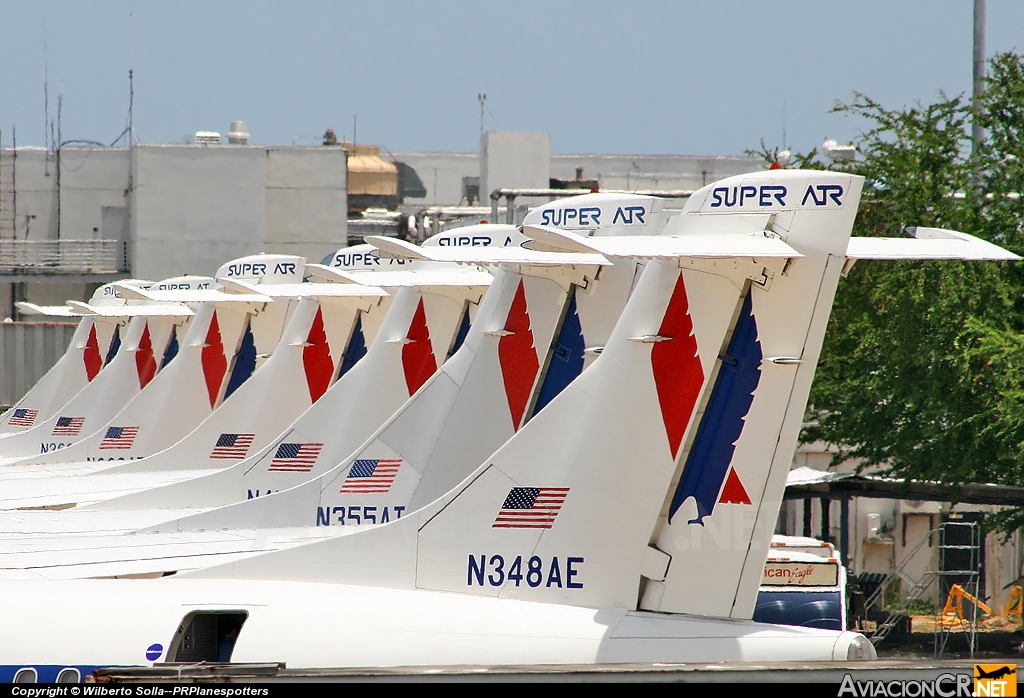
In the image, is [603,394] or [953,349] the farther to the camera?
[953,349]

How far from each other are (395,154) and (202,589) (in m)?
43.8

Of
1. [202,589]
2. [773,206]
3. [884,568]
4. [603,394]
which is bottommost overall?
[884,568]

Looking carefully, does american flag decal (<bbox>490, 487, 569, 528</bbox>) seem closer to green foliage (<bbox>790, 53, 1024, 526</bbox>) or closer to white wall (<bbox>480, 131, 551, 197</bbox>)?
green foliage (<bbox>790, 53, 1024, 526</bbox>)

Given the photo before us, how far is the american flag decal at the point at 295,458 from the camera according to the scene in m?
13.1

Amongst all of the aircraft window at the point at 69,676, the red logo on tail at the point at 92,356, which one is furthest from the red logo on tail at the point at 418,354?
the red logo on tail at the point at 92,356

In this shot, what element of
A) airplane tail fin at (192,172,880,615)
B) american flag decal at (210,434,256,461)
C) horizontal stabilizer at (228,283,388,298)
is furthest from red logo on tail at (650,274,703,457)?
american flag decal at (210,434,256,461)

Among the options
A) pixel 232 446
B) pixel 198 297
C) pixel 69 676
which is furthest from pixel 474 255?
pixel 198 297

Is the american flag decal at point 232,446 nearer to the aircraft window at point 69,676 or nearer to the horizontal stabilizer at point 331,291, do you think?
the horizontal stabilizer at point 331,291

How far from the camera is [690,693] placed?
195 inches

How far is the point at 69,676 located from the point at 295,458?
6253 millimetres

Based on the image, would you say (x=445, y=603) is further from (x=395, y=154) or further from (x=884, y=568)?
(x=395, y=154)

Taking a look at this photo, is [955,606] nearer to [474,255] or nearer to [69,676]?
[474,255]

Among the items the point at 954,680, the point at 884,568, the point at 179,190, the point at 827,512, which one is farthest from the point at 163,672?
the point at 179,190

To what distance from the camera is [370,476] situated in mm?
11008
